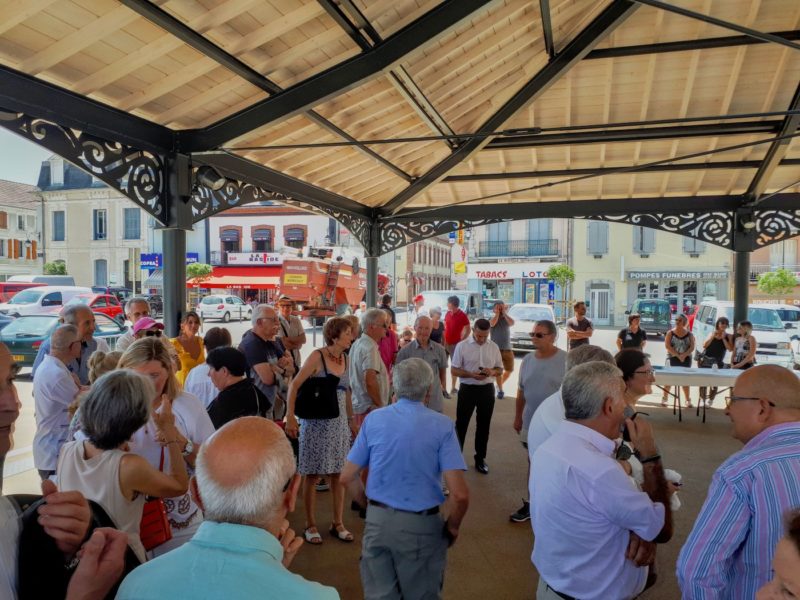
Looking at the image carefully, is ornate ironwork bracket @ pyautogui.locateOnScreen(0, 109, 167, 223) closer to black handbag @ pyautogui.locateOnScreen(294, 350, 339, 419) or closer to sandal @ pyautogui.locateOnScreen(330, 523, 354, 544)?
black handbag @ pyautogui.locateOnScreen(294, 350, 339, 419)

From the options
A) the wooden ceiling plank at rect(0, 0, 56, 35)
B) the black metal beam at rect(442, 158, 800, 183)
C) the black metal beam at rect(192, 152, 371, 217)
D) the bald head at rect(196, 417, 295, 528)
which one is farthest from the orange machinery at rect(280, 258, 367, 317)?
the bald head at rect(196, 417, 295, 528)

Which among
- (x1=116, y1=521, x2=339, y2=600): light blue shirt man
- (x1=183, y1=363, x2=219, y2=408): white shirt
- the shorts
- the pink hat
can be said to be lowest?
the shorts

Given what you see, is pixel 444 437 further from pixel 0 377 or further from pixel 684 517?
pixel 684 517

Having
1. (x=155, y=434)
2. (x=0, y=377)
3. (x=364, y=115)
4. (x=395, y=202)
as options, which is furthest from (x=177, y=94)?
(x=395, y=202)

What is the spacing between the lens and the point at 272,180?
6547 mm

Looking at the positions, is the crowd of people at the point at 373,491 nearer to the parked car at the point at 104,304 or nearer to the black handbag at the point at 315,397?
the black handbag at the point at 315,397

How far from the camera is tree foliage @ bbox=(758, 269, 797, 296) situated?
26766 mm

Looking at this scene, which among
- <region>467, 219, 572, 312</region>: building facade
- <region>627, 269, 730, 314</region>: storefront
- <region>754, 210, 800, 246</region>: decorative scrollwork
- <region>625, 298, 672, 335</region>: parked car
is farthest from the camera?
<region>467, 219, 572, 312</region>: building facade

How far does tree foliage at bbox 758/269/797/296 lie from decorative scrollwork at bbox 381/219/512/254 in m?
24.2

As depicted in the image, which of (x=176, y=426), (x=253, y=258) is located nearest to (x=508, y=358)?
(x=176, y=426)

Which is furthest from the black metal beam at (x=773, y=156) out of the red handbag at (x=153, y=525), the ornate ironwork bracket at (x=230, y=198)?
the red handbag at (x=153, y=525)

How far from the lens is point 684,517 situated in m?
4.55

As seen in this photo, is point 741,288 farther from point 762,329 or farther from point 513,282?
point 513,282

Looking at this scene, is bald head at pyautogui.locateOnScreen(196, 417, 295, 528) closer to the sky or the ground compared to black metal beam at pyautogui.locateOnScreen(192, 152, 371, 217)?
closer to the ground
